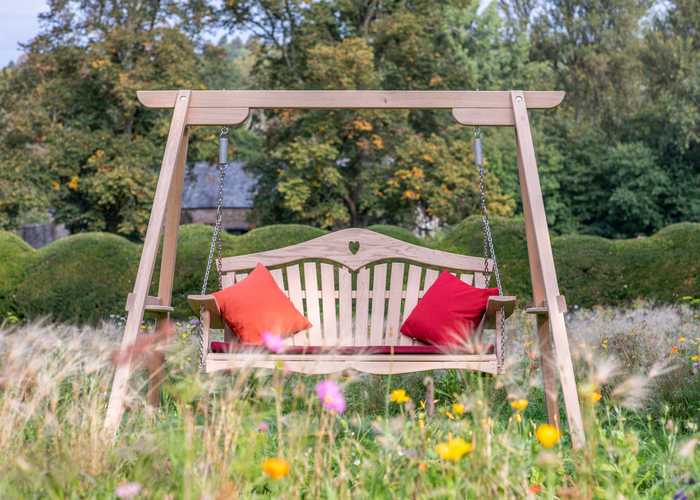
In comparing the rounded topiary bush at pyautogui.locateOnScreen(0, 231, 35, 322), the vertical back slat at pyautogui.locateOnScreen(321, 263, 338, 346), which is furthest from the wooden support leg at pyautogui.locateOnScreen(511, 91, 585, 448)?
the rounded topiary bush at pyautogui.locateOnScreen(0, 231, 35, 322)

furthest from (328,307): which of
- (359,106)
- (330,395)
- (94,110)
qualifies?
(94,110)

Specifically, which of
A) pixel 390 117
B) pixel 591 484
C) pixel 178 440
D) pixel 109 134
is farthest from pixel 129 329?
pixel 109 134

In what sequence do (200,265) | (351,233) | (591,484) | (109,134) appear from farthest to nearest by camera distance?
(109,134) → (200,265) → (351,233) → (591,484)

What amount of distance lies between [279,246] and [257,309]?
399cm

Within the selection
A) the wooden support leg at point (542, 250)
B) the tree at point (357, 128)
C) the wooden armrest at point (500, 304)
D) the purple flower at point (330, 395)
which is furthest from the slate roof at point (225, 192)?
the purple flower at point (330, 395)

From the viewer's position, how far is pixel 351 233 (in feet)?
15.3

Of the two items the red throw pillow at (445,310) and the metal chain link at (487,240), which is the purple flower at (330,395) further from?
the red throw pillow at (445,310)

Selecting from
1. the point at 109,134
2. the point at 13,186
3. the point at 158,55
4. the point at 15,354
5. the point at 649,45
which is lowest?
the point at 15,354

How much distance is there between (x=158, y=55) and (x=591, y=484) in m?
17.1

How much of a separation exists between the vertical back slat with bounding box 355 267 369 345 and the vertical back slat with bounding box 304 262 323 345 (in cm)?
20

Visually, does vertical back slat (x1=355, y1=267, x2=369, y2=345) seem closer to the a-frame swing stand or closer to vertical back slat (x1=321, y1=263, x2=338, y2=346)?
vertical back slat (x1=321, y1=263, x2=338, y2=346)

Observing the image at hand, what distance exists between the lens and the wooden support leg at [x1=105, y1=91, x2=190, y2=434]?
307cm

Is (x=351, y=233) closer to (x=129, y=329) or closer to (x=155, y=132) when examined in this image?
(x=129, y=329)

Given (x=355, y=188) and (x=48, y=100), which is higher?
(x=48, y=100)
